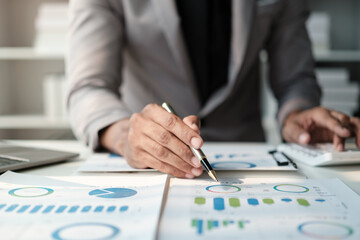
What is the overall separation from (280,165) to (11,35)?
2.10 meters

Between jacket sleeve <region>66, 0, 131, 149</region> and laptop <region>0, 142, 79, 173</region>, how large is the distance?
100 millimetres

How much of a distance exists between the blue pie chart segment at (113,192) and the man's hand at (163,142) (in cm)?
10

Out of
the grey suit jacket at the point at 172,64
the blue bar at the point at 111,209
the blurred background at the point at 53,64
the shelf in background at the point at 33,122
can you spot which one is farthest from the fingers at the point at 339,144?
the shelf in background at the point at 33,122

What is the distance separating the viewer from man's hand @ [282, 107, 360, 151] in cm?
77

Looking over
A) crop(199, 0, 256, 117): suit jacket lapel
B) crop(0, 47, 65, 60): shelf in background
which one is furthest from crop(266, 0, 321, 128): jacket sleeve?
crop(0, 47, 65, 60): shelf in background

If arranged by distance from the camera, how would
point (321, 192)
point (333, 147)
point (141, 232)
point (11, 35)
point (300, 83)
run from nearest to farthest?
point (141, 232)
point (321, 192)
point (333, 147)
point (300, 83)
point (11, 35)

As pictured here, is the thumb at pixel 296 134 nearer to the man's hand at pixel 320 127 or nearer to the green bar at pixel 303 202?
the man's hand at pixel 320 127

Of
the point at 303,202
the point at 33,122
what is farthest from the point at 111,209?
the point at 33,122

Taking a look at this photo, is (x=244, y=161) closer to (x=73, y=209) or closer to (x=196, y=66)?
(x=73, y=209)

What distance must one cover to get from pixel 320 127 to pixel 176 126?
0.41m

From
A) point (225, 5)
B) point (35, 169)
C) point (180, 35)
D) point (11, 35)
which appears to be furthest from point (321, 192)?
point (11, 35)

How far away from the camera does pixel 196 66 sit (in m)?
1.11

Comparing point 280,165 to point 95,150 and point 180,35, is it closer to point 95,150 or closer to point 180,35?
point 95,150

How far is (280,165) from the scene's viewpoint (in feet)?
2.18
